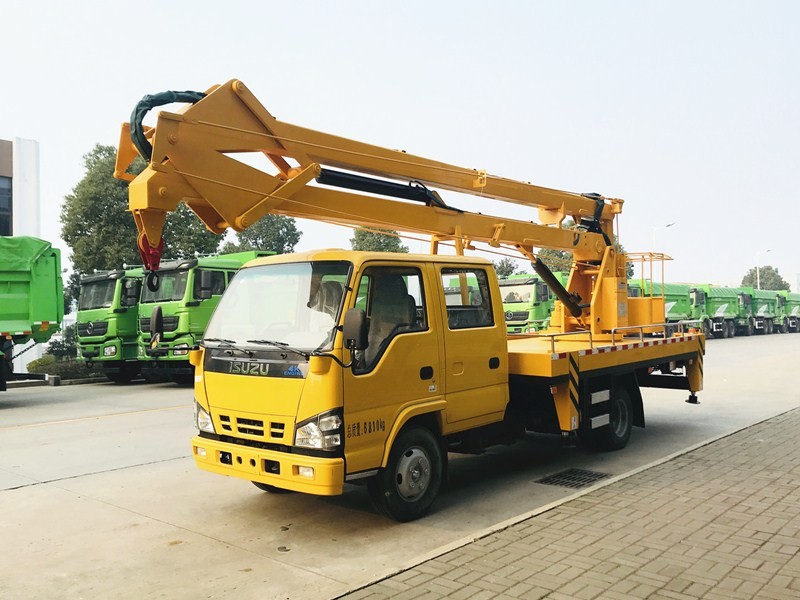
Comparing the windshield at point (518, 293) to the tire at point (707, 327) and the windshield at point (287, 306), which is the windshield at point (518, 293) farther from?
the tire at point (707, 327)

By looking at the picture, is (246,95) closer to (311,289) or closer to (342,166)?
(342,166)

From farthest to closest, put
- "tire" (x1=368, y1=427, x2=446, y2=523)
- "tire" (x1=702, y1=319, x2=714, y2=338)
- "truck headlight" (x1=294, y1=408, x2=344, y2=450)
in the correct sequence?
"tire" (x1=702, y1=319, x2=714, y2=338) → "tire" (x1=368, y1=427, x2=446, y2=523) → "truck headlight" (x1=294, y1=408, x2=344, y2=450)

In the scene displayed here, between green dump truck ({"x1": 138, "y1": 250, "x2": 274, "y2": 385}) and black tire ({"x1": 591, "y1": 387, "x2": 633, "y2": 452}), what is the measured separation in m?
9.12

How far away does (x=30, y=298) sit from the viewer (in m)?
13.6

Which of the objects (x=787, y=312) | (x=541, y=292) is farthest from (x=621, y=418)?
(x=787, y=312)

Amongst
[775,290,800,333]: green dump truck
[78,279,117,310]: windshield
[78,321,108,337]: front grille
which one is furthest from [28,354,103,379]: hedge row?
[775,290,800,333]: green dump truck

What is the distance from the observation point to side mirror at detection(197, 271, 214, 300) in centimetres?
1529

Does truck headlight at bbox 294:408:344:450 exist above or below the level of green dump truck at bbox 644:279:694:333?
below

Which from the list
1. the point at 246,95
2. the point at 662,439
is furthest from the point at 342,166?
the point at 662,439

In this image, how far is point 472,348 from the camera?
6152 millimetres

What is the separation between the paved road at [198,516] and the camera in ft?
14.9

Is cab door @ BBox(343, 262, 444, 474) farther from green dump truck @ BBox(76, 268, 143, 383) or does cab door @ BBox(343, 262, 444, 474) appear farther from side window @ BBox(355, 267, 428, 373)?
green dump truck @ BBox(76, 268, 143, 383)

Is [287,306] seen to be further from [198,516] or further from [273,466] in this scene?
[198,516]

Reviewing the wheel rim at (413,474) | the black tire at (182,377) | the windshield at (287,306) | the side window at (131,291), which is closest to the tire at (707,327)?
the black tire at (182,377)
